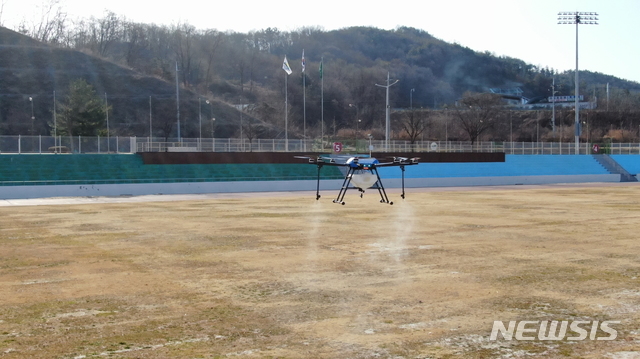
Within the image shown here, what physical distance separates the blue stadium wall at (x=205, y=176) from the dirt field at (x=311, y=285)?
1641cm

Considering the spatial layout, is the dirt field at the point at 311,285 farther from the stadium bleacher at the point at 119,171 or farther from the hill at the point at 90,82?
the hill at the point at 90,82

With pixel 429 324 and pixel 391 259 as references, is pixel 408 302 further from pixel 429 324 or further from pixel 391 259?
pixel 391 259

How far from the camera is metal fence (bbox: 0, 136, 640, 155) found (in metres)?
56.2

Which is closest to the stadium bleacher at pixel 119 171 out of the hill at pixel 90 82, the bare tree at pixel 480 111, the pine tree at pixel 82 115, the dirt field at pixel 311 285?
the dirt field at pixel 311 285

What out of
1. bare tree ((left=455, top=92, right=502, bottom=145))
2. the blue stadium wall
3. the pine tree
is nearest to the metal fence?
the blue stadium wall

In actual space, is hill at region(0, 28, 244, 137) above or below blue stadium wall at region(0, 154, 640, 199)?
above

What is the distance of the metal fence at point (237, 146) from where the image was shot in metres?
56.2

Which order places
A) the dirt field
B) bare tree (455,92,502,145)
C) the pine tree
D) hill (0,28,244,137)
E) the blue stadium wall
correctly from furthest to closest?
bare tree (455,92,502,145)
hill (0,28,244,137)
the pine tree
the blue stadium wall
the dirt field

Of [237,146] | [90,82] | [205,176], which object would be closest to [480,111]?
[90,82]

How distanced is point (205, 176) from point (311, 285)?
133 ft

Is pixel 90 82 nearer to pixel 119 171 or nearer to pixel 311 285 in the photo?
pixel 119 171

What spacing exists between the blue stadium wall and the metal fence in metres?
1.88

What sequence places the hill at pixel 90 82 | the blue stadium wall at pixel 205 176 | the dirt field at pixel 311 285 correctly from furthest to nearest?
the hill at pixel 90 82 < the blue stadium wall at pixel 205 176 < the dirt field at pixel 311 285

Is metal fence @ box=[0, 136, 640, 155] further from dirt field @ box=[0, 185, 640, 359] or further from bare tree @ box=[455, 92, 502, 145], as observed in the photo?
bare tree @ box=[455, 92, 502, 145]
